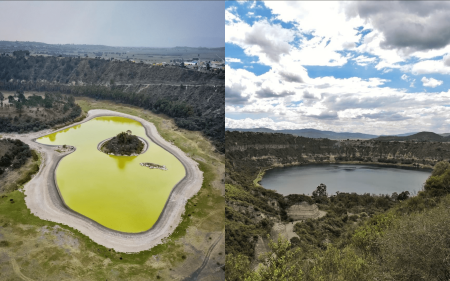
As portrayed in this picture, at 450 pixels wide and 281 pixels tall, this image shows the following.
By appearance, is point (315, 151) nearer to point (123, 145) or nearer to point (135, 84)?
point (135, 84)

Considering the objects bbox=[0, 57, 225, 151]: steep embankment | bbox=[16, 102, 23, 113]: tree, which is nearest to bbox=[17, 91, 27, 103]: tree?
bbox=[16, 102, 23, 113]: tree

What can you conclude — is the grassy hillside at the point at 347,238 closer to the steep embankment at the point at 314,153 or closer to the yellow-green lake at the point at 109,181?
the steep embankment at the point at 314,153

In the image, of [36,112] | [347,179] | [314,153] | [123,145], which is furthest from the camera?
[314,153]

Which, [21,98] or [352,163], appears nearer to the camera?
[21,98]

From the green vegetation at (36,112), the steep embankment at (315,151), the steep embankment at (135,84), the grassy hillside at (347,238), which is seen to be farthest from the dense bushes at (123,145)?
the steep embankment at (315,151)

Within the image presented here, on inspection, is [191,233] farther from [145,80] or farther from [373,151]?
[373,151]

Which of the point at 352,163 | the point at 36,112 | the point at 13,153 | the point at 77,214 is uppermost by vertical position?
the point at 36,112

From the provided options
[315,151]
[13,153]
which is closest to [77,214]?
[13,153]
